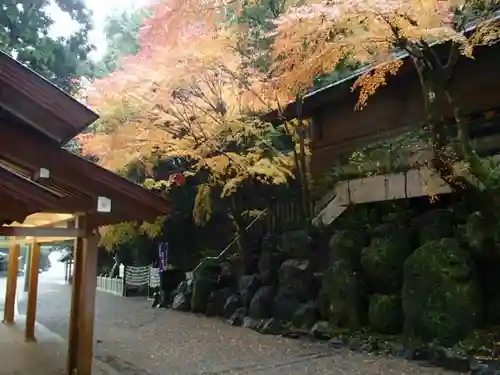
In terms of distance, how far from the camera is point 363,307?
33.6 ft

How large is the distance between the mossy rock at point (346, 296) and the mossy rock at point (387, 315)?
0.43 metres

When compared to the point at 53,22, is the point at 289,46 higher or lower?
lower

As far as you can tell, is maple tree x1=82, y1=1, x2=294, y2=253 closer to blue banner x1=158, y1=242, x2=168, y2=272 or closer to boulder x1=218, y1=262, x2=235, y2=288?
boulder x1=218, y1=262, x2=235, y2=288

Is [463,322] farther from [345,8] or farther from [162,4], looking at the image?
[162,4]

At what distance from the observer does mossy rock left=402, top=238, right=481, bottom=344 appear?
8211 millimetres

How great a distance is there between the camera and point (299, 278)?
38.7ft

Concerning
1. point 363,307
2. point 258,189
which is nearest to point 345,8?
point 363,307

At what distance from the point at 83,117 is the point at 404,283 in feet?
20.7

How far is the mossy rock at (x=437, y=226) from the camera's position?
9.25 m

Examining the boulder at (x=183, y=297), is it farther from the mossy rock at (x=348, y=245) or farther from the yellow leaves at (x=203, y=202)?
the mossy rock at (x=348, y=245)

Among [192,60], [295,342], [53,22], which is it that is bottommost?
[295,342]

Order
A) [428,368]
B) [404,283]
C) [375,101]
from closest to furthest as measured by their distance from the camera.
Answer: [428,368] → [404,283] → [375,101]

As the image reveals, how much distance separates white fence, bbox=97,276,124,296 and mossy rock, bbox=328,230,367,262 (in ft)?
40.5

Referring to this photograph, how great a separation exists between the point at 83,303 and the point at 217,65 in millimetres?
6823
